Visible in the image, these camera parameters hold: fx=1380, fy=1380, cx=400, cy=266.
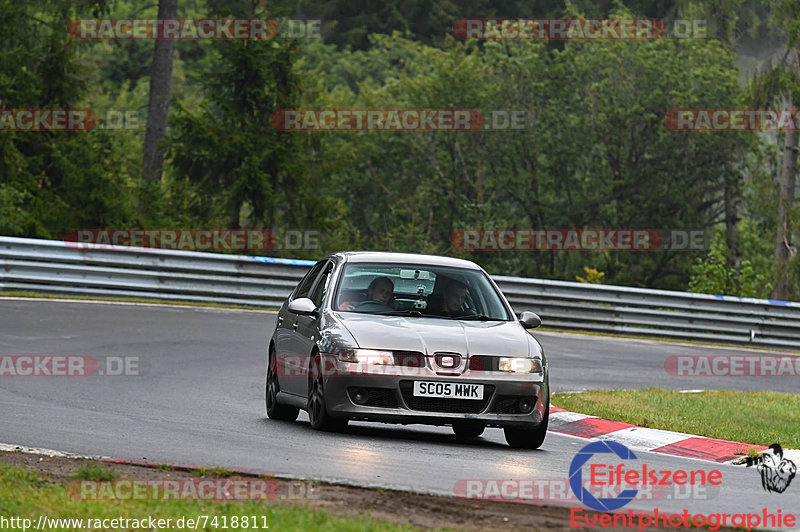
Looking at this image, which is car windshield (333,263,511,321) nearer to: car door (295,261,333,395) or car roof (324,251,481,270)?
car roof (324,251,481,270)

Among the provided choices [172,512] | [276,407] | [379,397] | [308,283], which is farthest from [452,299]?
[172,512]

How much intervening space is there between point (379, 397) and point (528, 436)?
126 cm

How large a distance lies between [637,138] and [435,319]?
133 feet

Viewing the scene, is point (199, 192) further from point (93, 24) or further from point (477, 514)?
point (477, 514)

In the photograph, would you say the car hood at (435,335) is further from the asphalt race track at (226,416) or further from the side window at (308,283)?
the side window at (308,283)

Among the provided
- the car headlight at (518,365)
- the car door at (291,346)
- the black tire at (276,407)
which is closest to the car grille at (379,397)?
the car headlight at (518,365)

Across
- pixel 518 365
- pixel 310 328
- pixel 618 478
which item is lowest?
pixel 618 478

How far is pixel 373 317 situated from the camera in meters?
10.9

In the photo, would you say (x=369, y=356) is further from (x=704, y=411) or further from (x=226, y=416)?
(x=704, y=411)

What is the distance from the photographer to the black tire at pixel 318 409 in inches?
410

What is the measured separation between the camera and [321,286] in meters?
11.9

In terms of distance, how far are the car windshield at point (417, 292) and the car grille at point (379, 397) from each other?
3.38 ft

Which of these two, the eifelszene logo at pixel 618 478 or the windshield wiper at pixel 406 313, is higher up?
the windshield wiper at pixel 406 313

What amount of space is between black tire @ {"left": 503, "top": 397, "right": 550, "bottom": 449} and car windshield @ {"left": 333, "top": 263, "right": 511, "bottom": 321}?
1071mm
